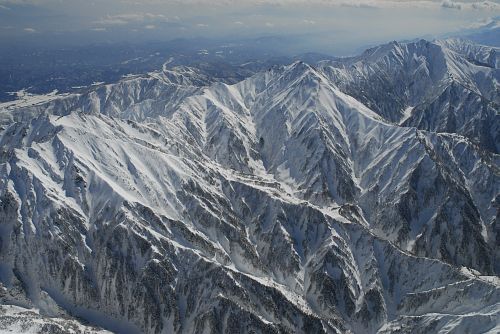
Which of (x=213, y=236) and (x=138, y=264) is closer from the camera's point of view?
(x=138, y=264)

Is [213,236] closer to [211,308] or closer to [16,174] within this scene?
[211,308]

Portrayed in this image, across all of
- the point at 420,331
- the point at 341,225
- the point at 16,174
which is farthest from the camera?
the point at 341,225

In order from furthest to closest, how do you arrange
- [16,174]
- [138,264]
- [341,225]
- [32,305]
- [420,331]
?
[341,225] → [16,174] → [138,264] → [32,305] → [420,331]

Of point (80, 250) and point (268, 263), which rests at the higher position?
point (80, 250)

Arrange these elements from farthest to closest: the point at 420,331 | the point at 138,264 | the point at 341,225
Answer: the point at 341,225 → the point at 138,264 → the point at 420,331

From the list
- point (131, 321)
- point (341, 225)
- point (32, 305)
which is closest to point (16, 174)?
point (32, 305)

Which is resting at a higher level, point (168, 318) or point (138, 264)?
point (138, 264)

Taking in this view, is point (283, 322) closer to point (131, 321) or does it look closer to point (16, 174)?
point (131, 321)

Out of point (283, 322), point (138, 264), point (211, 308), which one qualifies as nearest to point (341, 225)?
point (283, 322)

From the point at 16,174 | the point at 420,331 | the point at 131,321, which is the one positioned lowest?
the point at 131,321
